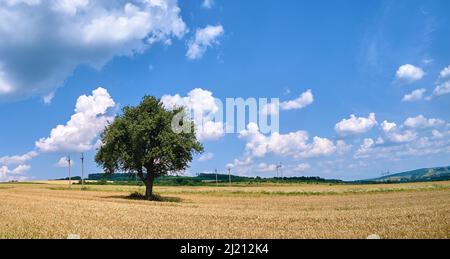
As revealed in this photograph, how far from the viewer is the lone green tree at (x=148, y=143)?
179 ft

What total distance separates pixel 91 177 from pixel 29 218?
167 meters

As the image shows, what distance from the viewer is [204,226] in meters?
22.4

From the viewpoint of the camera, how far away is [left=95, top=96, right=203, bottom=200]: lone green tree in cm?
5469

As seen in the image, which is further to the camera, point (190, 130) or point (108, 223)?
point (190, 130)

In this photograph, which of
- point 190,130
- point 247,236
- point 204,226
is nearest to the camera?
point 247,236

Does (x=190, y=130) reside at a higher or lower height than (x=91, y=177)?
higher

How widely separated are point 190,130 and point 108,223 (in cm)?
3437

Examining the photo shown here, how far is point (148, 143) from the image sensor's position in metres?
55.0
